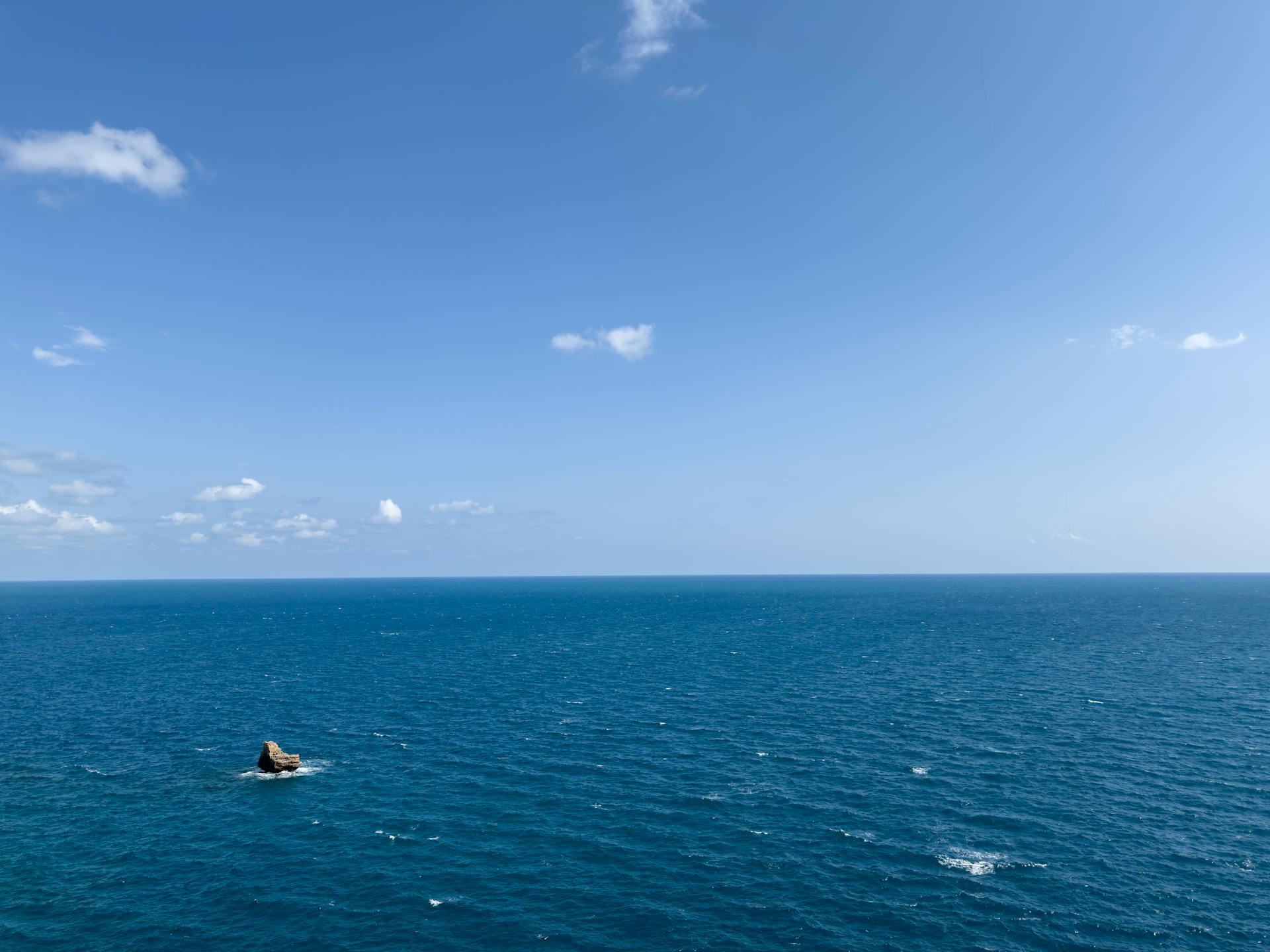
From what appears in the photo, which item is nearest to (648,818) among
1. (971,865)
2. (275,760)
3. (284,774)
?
(971,865)

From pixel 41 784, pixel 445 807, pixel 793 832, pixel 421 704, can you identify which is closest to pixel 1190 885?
pixel 793 832

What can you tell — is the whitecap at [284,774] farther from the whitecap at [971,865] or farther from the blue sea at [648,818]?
the whitecap at [971,865]

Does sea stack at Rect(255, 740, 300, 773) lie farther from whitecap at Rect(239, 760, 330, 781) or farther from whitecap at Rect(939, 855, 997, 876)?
whitecap at Rect(939, 855, 997, 876)

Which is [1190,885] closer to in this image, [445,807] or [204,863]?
[445,807]

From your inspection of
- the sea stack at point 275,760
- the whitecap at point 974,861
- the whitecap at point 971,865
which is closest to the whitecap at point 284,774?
the sea stack at point 275,760

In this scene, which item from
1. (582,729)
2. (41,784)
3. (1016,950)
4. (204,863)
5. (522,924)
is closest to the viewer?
(1016,950)
